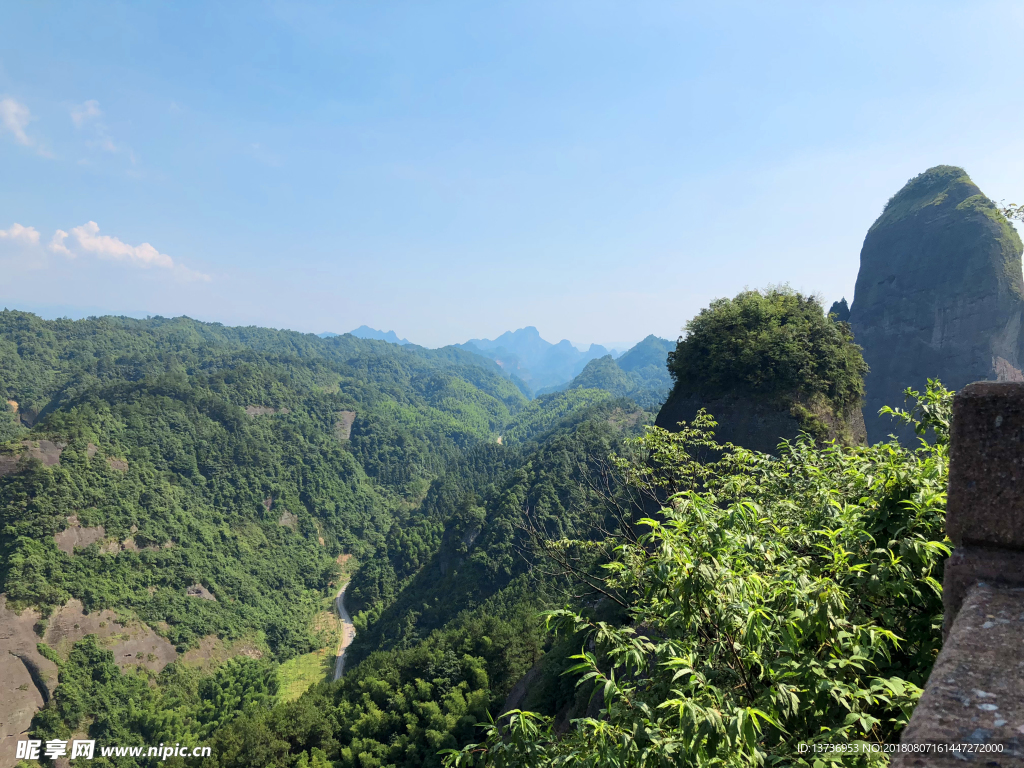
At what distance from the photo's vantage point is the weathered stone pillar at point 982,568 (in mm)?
2240

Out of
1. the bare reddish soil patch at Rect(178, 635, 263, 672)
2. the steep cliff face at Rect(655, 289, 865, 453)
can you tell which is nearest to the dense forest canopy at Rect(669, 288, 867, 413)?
the steep cliff face at Rect(655, 289, 865, 453)

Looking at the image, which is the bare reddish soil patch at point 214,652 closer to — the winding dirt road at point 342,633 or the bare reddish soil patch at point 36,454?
the winding dirt road at point 342,633

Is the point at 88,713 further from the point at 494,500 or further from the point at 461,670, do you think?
the point at 494,500

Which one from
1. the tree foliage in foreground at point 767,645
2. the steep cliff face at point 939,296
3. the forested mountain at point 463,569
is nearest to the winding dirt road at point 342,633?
the forested mountain at point 463,569

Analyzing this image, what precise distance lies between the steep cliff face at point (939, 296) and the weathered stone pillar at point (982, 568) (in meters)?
60.9

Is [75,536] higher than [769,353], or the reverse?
[769,353]

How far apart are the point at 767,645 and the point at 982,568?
1.47 meters

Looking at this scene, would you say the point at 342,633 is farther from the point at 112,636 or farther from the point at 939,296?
the point at 939,296

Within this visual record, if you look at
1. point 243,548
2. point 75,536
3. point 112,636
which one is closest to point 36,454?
point 75,536

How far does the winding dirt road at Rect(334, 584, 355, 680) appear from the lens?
64.5 m

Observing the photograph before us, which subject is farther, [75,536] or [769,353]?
[75,536]

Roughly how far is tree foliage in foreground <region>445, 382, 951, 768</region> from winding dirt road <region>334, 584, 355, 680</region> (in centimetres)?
6740

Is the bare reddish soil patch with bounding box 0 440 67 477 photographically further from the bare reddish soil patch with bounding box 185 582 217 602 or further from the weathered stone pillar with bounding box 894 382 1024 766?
the weathered stone pillar with bounding box 894 382 1024 766

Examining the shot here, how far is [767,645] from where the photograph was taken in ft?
12.0
